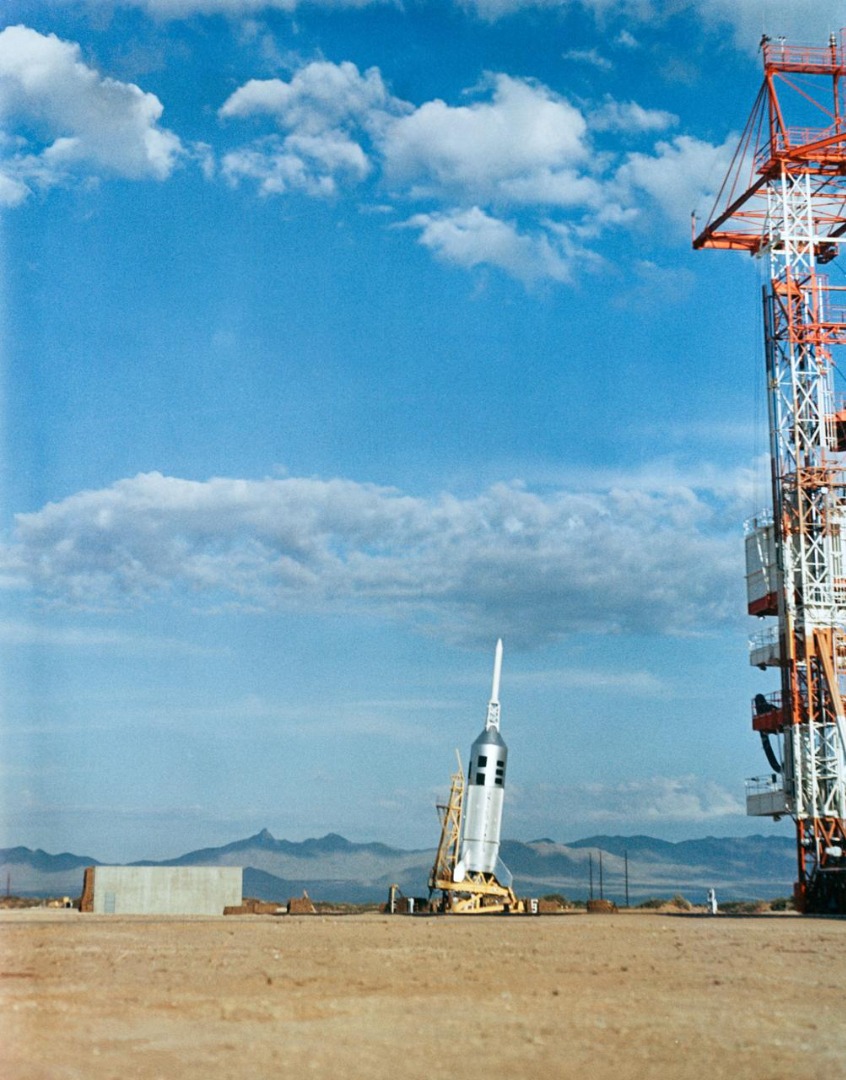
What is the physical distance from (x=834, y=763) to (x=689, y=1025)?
118 feet

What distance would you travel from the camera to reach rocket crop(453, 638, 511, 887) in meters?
52.8

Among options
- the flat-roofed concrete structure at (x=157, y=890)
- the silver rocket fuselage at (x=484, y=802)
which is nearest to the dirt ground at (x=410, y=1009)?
the flat-roofed concrete structure at (x=157, y=890)

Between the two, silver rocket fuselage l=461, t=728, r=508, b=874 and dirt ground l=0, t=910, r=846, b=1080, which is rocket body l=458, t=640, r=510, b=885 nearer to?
silver rocket fuselage l=461, t=728, r=508, b=874

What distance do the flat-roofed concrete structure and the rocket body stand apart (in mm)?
9416

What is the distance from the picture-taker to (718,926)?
3600cm

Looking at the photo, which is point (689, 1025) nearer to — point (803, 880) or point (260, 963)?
point (260, 963)

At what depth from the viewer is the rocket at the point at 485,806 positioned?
52.8 metres

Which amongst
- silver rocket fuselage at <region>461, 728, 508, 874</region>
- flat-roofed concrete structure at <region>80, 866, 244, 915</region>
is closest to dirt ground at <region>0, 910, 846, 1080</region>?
flat-roofed concrete structure at <region>80, 866, 244, 915</region>

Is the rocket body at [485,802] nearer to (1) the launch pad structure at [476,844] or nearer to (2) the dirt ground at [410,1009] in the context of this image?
(1) the launch pad structure at [476,844]

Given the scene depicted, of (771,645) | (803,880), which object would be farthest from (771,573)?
(803,880)

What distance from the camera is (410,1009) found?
1590 centimetres

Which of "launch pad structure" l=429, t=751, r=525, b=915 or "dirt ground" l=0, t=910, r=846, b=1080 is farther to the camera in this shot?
"launch pad structure" l=429, t=751, r=525, b=915

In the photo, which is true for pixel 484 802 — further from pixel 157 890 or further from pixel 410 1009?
pixel 410 1009

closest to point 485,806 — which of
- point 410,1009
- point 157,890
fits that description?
point 157,890
